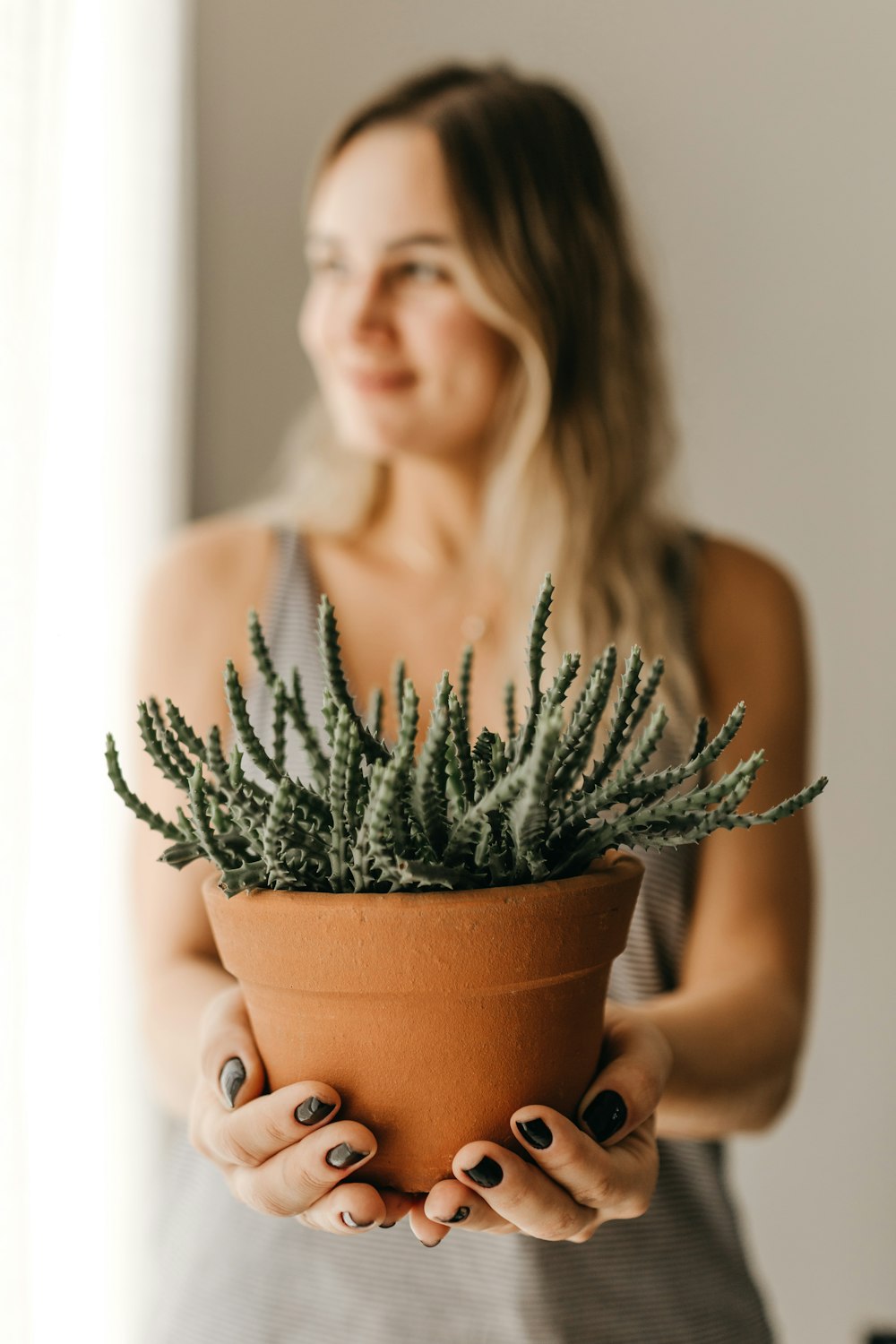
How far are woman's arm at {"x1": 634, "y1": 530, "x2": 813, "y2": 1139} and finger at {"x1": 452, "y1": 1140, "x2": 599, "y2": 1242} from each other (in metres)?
0.25

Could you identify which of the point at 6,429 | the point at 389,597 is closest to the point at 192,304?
the point at 389,597

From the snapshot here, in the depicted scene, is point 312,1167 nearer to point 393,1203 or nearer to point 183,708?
point 393,1203

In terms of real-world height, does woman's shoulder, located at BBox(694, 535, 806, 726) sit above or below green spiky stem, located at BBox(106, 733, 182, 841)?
below

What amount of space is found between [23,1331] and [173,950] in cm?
36

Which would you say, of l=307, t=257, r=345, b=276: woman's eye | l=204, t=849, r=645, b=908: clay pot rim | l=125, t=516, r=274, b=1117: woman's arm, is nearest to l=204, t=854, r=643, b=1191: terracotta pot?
l=204, t=849, r=645, b=908: clay pot rim

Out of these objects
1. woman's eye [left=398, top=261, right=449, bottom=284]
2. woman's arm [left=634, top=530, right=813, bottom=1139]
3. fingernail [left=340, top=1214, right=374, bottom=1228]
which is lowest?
woman's arm [left=634, top=530, right=813, bottom=1139]

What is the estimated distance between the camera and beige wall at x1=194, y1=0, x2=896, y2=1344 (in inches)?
66.4

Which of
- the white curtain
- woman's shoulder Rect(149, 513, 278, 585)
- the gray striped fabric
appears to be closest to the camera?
the white curtain

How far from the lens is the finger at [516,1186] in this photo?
422 mm

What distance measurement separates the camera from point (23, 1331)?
63cm

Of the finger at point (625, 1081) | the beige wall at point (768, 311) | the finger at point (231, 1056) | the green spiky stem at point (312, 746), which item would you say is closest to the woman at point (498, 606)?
the finger at point (625, 1081)

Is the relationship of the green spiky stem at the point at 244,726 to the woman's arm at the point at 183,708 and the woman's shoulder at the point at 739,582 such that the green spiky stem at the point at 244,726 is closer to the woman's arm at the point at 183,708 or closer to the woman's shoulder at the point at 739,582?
the woman's arm at the point at 183,708

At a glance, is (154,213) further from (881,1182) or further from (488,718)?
(881,1182)

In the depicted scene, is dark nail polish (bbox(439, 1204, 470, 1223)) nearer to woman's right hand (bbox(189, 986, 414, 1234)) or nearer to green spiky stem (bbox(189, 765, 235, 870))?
woman's right hand (bbox(189, 986, 414, 1234))
